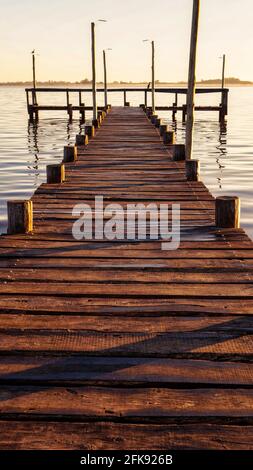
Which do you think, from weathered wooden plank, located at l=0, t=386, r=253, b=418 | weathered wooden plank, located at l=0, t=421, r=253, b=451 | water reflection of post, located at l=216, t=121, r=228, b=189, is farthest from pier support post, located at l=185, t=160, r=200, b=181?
water reflection of post, located at l=216, t=121, r=228, b=189

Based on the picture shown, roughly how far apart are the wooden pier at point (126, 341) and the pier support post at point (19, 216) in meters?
0.13

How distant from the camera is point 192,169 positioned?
34.9 feet

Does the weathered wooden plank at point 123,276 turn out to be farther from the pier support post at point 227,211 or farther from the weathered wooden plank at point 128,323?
the pier support post at point 227,211

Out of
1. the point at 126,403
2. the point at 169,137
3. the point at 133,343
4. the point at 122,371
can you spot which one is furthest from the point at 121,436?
the point at 169,137

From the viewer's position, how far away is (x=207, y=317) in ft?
14.8

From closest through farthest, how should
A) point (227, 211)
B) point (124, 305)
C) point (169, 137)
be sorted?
point (124, 305), point (227, 211), point (169, 137)

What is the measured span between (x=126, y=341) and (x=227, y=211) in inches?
137

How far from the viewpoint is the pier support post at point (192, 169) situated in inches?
415

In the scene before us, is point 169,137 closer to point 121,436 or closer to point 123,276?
point 123,276

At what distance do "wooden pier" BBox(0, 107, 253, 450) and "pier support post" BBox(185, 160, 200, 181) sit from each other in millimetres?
3255

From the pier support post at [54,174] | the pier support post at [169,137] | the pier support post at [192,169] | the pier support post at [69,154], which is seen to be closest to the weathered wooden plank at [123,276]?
the pier support post at [54,174]

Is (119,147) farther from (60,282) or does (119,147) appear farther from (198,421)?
(198,421)

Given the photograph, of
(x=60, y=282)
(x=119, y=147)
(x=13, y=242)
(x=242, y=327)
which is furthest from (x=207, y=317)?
(x=119, y=147)

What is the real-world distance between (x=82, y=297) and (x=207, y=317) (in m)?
1.16
